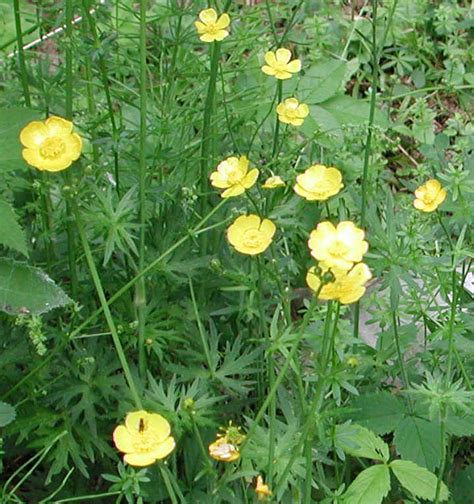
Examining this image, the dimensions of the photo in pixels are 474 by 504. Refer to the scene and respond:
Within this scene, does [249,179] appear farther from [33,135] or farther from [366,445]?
[366,445]

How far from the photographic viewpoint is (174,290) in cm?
184

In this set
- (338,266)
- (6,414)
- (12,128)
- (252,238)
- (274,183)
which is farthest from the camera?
(12,128)

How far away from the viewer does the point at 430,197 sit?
5.00 feet

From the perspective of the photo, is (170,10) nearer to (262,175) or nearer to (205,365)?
(262,175)

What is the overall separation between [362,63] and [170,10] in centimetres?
133

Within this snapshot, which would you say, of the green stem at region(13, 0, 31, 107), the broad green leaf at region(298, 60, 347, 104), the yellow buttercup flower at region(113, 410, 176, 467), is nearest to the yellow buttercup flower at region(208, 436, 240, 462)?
the yellow buttercup flower at region(113, 410, 176, 467)

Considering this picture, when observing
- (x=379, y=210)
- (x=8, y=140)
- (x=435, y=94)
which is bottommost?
(x=435, y=94)

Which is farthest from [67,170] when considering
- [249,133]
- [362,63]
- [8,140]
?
[362,63]

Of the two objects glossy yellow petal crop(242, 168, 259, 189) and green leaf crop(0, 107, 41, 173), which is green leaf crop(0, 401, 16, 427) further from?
glossy yellow petal crop(242, 168, 259, 189)

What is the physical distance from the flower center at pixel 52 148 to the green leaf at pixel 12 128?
30 centimetres

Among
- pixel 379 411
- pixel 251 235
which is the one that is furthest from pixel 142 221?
pixel 379 411

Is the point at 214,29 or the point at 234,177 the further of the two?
the point at 214,29

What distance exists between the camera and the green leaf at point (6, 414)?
1.56 metres

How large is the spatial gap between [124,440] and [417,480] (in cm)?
64
